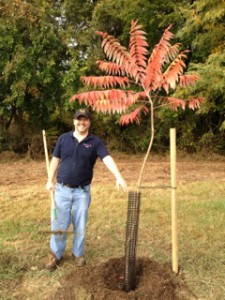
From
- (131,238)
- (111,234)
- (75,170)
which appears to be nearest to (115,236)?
(111,234)

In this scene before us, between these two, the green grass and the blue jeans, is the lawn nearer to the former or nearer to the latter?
the green grass

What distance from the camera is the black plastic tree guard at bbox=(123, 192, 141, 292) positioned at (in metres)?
4.42

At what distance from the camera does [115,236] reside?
245 inches

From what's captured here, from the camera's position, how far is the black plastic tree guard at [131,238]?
14.5ft

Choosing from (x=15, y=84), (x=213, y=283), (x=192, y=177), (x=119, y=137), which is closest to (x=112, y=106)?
(x=213, y=283)

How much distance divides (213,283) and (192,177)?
679cm

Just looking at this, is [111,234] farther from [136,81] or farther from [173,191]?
[136,81]

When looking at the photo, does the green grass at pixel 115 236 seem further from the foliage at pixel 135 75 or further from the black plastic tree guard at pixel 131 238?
the foliage at pixel 135 75

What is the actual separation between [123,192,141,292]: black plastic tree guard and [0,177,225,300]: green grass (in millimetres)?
553

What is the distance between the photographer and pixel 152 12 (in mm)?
15273

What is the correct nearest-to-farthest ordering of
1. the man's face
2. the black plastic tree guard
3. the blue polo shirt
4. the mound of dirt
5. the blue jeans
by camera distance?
the mound of dirt → the black plastic tree guard → the man's face → the blue polo shirt → the blue jeans

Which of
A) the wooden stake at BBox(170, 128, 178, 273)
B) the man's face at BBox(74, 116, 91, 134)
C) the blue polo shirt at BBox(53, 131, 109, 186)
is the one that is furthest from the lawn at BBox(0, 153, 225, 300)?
the man's face at BBox(74, 116, 91, 134)

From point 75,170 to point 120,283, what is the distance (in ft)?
4.68

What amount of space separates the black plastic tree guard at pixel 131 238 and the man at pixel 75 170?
18.2 inches
